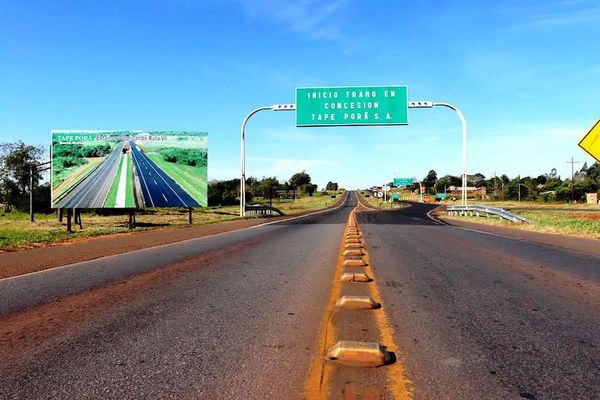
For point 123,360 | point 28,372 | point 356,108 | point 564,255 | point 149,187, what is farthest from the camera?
Result: point 149,187

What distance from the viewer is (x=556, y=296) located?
617 centimetres

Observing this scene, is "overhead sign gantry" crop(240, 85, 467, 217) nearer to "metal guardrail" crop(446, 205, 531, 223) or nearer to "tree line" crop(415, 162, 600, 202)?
"metal guardrail" crop(446, 205, 531, 223)

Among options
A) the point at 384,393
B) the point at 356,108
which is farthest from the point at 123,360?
the point at 356,108

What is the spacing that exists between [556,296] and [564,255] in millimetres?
5687

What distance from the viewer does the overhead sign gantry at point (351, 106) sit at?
26.6 meters

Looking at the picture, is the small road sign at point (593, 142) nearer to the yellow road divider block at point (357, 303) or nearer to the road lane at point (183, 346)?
the road lane at point (183, 346)

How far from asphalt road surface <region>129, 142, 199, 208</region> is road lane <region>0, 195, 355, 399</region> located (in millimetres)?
24764

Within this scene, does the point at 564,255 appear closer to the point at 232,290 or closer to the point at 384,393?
the point at 232,290

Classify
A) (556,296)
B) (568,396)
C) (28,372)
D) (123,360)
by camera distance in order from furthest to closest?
(556,296) < (123,360) < (28,372) < (568,396)

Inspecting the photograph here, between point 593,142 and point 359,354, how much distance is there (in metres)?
12.0

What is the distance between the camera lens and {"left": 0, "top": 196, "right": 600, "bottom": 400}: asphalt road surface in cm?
319

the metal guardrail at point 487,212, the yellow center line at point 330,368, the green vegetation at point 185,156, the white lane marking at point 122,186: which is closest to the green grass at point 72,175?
the white lane marking at point 122,186

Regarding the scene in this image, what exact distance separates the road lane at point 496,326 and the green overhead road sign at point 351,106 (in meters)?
18.1

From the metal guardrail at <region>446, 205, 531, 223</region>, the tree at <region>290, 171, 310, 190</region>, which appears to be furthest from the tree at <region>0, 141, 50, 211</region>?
the tree at <region>290, 171, 310, 190</region>
